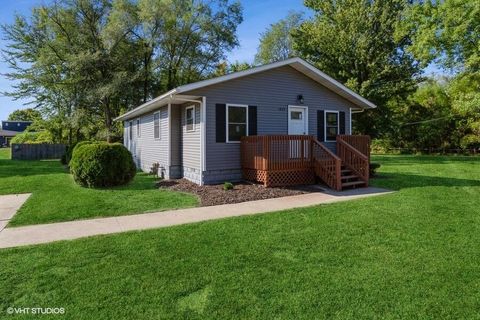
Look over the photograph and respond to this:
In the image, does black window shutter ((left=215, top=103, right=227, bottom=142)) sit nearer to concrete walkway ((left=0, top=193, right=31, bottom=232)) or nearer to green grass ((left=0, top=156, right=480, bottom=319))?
green grass ((left=0, top=156, right=480, bottom=319))

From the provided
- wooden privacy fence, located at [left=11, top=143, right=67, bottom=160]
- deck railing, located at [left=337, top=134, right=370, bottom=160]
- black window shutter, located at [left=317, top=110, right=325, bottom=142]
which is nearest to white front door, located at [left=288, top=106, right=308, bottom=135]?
black window shutter, located at [left=317, top=110, right=325, bottom=142]

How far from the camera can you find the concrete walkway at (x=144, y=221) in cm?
514

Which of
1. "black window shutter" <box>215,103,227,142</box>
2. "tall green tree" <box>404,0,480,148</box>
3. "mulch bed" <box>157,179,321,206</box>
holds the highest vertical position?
"tall green tree" <box>404,0,480,148</box>

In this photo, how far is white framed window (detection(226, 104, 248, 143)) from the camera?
10.4 metres

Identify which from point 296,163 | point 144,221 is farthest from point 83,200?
point 296,163

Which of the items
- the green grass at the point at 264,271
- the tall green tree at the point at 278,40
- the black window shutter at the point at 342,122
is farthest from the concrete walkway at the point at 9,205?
the tall green tree at the point at 278,40

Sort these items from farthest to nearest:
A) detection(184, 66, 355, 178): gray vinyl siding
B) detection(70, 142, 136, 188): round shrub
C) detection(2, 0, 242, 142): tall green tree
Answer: detection(2, 0, 242, 142): tall green tree → detection(184, 66, 355, 178): gray vinyl siding → detection(70, 142, 136, 188): round shrub

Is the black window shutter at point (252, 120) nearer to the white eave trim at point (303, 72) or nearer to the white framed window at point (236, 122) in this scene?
the white framed window at point (236, 122)

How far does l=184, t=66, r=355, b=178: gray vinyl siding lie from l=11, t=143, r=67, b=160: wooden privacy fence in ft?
62.9

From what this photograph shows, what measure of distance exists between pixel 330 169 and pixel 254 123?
2.79 m

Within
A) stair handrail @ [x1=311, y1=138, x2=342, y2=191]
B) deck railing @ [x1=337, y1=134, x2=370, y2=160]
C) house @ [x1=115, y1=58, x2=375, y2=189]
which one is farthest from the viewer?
deck railing @ [x1=337, y1=134, x2=370, y2=160]

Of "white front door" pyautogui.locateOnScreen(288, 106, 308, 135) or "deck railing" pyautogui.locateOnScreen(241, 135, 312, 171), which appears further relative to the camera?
"white front door" pyautogui.locateOnScreen(288, 106, 308, 135)

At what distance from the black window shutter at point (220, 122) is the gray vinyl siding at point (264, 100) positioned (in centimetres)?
11

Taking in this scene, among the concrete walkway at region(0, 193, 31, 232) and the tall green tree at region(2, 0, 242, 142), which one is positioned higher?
the tall green tree at region(2, 0, 242, 142)
